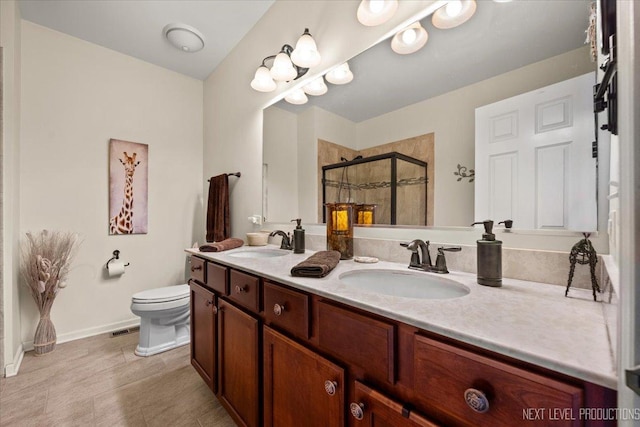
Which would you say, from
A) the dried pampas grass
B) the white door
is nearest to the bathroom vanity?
the white door

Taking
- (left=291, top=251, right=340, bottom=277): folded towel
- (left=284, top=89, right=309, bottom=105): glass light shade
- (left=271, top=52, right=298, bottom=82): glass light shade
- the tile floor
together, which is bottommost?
the tile floor

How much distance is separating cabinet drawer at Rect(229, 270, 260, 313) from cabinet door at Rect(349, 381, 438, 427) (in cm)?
53

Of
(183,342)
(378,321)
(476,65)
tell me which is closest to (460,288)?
(378,321)

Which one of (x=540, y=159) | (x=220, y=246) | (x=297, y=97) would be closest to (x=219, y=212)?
(x=220, y=246)

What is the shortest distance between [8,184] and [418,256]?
2620 mm

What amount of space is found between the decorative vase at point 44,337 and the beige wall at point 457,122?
2976 mm

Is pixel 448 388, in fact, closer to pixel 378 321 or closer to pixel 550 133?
pixel 378 321

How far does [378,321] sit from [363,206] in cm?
85

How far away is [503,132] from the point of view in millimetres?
957

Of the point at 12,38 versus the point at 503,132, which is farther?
the point at 12,38

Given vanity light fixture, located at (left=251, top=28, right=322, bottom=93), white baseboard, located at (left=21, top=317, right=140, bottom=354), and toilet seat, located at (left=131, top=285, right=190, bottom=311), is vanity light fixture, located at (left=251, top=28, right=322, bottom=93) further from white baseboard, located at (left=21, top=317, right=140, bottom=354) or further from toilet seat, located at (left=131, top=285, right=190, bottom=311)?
white baseboard, located at (left=21, top=317, right=140, bottom=354)

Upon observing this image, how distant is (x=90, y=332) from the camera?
2344mm

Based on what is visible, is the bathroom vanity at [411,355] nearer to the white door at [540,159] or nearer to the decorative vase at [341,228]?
the decorative vase at [341,228]

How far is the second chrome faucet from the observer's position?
0.97 m
